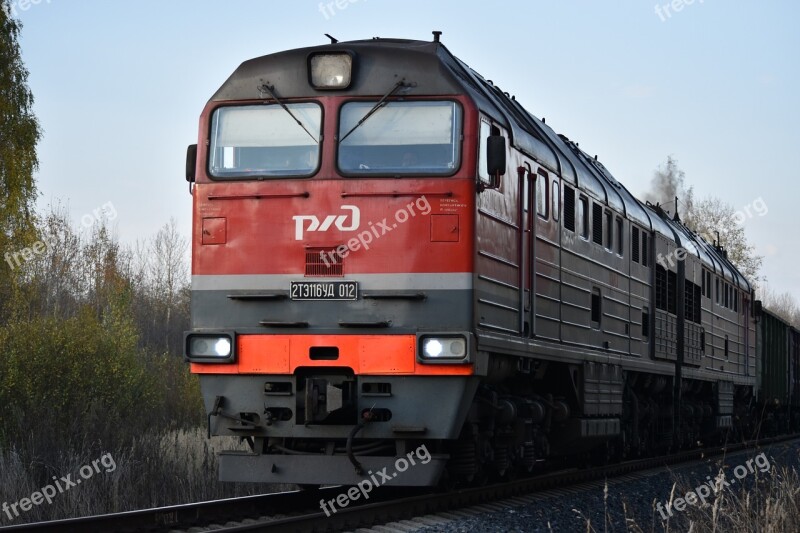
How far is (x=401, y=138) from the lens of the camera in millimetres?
8984

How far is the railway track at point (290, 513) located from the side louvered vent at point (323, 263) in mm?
1883

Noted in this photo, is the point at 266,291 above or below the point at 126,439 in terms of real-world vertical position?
above

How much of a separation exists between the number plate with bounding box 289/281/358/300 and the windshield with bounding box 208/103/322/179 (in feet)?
3.23

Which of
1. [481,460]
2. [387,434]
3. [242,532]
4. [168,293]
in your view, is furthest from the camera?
[168,293]

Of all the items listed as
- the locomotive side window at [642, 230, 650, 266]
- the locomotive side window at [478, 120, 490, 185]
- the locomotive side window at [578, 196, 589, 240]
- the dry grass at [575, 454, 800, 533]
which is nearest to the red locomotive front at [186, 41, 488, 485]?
the locomotive side window at [478, 120, 490, 185]

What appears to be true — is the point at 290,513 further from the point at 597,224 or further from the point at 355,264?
the point at 597,224

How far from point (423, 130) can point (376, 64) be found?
0.72 m

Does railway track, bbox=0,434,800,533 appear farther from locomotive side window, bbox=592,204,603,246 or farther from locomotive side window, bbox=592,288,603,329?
locomotive side window, bbox=592,204,603,246

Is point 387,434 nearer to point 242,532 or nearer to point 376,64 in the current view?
point 242,532

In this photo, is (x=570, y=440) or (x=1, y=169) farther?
(x=1, y=169)

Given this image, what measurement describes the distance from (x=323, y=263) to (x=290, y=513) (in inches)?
84.0

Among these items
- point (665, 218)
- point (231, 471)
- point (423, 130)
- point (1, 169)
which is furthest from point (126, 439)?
point (1, 169)

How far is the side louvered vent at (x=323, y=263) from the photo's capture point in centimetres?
886

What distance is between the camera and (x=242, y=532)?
7.34 metres
